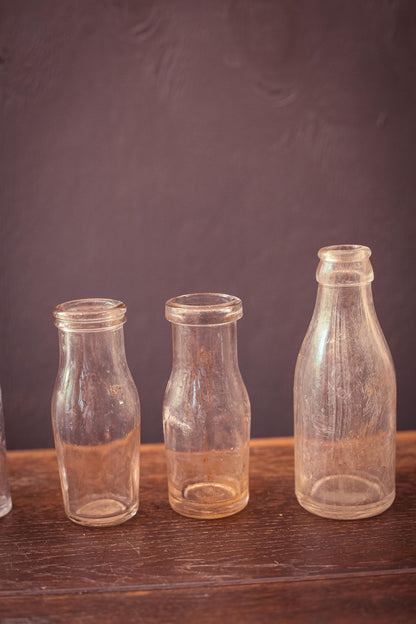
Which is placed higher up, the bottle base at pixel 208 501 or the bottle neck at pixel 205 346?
the bottle neck at pixel 205 346

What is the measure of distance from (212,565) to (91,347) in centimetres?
25

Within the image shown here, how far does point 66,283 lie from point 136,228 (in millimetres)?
136

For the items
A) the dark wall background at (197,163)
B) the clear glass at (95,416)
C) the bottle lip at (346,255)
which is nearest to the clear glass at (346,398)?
the bottle lip at (346,255)

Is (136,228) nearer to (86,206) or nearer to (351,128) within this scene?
(86,206)

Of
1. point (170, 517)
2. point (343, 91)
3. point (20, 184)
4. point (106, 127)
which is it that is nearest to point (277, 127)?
point (343, 91)

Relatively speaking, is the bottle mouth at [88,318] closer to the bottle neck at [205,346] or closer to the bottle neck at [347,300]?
the bottle neck at [205,346]

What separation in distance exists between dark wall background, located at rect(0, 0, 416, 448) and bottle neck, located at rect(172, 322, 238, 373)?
316 mm

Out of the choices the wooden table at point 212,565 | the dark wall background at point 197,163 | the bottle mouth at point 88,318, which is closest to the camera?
the wooden table at point 212,565

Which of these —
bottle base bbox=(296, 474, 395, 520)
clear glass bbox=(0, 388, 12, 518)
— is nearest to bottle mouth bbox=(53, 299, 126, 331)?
clear glass bbox=(0, 388, 12, 518)

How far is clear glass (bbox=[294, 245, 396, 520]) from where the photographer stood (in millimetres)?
698

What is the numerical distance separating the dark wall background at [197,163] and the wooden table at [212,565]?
1.07ft

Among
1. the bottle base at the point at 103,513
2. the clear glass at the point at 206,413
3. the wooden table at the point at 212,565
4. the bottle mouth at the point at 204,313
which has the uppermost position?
the bottle mouth at the point at 204,313

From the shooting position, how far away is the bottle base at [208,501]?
0.72 meters

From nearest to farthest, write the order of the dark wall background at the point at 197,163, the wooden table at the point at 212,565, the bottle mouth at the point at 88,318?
the wooden table at the point at 212,565 → the bottle mouth at the point at 88,318 → the dark wall background at the point at 197,163
